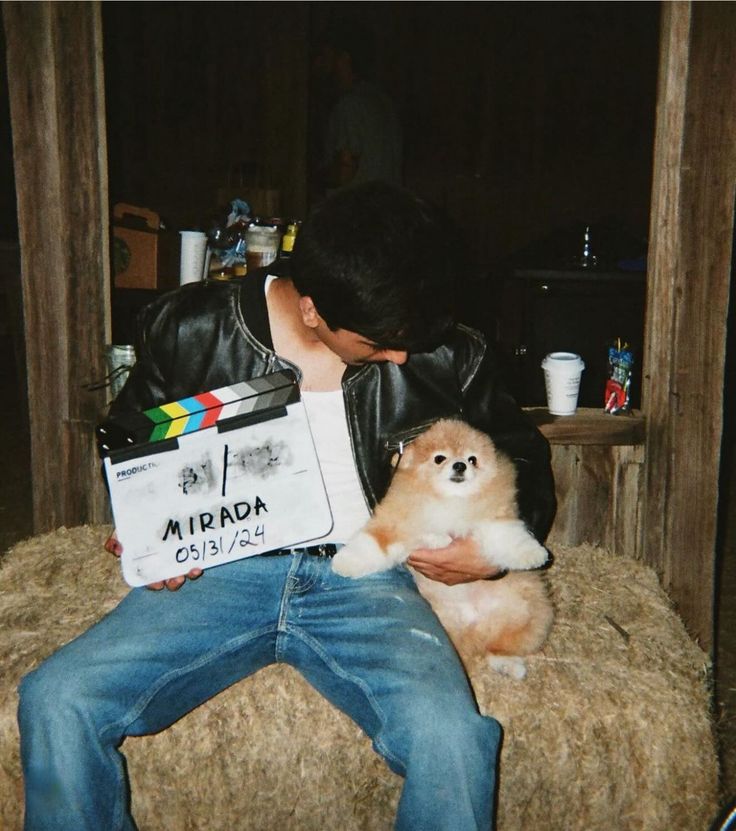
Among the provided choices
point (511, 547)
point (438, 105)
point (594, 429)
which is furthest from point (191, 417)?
point (438, 105)

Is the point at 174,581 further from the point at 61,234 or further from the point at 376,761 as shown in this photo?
the point at 61,234

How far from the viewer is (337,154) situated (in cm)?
559

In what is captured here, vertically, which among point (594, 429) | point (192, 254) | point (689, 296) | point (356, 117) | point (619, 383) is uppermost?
point (356, 117)

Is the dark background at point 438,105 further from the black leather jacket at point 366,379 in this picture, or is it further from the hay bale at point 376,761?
the hay bale at point 376,761

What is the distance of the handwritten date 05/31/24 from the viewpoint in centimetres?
203

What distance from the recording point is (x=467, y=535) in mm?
2178

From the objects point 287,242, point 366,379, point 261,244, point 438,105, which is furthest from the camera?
point 438,105

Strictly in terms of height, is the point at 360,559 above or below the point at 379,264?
below

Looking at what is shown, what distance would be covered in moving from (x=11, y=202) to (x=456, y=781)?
371 inches

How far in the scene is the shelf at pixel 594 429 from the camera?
294 cm

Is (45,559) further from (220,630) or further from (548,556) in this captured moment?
(548,556)

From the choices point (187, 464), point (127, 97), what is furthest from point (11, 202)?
point (187, 464)

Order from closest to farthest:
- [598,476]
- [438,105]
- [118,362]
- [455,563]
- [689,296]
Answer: [455,563], [689,296], [118,362], [598,476], [438,105]

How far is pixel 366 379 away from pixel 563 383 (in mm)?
1077
